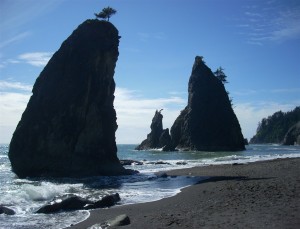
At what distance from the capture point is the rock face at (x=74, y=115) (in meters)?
39.5

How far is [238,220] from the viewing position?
12.4 meters

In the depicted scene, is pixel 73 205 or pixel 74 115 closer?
pixel 73 205

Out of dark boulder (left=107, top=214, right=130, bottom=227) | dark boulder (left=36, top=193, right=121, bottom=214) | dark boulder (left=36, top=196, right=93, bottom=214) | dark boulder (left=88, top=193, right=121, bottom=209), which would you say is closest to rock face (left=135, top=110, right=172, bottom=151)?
dark boulder (left=88, top=193, right=121, bottom=209)

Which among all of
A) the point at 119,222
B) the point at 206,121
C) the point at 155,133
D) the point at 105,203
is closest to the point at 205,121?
the point at 206,121

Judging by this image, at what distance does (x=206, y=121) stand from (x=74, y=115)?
3163 inches

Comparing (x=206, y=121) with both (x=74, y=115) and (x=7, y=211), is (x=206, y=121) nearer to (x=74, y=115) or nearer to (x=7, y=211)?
(x=74, y=115)

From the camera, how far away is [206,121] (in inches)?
4592

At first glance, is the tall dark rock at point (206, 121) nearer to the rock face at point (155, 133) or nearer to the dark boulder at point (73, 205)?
the rock face at point (155, 133)

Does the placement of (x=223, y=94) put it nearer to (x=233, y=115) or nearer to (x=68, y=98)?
(x=233, y=115)

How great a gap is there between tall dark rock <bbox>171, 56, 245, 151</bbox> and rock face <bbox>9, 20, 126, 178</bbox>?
234ft

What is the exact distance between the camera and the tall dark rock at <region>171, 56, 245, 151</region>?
113438mm

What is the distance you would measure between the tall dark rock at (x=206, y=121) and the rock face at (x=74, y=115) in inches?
2808

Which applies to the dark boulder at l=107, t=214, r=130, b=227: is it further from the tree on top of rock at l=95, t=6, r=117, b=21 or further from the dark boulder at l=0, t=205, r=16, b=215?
the tree on top of rock at l=95, t=6, r=117, b=21

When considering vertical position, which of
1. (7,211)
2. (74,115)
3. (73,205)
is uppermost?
(74,115)
